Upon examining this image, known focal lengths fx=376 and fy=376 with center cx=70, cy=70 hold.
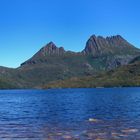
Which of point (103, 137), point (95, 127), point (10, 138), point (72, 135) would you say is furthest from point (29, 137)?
point (95, 127)

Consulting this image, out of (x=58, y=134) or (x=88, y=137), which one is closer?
(x=88, y=137)

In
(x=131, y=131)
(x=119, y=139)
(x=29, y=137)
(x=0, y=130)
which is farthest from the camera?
(x=0, y=130)

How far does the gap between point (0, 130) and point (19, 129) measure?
8.75 feet

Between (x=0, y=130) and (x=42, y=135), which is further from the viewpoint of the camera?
(x=0, y=130)

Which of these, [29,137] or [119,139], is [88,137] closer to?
[119,139]

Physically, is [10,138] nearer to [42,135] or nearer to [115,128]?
[42,135]

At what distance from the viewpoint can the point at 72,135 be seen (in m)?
43.1

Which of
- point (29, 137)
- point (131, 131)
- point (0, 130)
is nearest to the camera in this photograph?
point (29, 137)

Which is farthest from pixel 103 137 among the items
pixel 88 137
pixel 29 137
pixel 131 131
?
pixel 29 137

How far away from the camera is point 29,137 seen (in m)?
42.1

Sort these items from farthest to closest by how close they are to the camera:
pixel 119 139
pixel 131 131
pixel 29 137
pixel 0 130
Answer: pixel 0 130
pixel 131 131
pixel 29 137
pixel 119 139

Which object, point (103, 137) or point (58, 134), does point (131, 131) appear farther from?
point (58, 134)

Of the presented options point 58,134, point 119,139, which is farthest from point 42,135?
point 119,139

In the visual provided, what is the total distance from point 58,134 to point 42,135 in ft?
7.10
